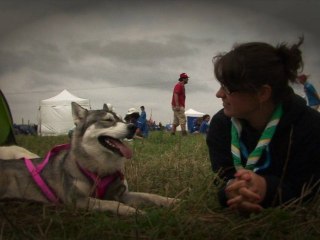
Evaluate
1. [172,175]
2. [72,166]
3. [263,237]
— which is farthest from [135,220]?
[172,175]

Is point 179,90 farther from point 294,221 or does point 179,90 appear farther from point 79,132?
point 294,221

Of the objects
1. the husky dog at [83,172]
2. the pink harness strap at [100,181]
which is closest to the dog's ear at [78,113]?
the husky dog at [83,172]

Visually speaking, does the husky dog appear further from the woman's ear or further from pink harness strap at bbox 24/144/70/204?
the woman's ear

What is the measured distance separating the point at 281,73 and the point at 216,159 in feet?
2.29

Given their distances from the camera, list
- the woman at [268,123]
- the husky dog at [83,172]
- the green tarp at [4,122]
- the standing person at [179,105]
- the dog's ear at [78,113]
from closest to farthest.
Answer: the green tarp at [4,122] < the woman at [268,123] < the husky dog at [83,172] < the dog's ear at [78,113] < the standing person at [179,105]

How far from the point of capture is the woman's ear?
2156mm

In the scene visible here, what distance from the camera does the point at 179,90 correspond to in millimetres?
12969

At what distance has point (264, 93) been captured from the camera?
2174 millimetres

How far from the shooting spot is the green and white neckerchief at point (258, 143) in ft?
7.11

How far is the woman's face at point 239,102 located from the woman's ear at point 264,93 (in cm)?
2

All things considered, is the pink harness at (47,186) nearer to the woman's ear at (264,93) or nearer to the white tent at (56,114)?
the woman's ear at (264,93)

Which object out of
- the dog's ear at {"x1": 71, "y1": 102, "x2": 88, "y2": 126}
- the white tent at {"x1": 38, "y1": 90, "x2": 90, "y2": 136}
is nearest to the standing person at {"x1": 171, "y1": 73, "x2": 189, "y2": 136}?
the dog's ear at {"x1": 71, "y1": 102, "x2": 88, "y2": 126}

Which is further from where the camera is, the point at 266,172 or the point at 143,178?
the point at 143,178

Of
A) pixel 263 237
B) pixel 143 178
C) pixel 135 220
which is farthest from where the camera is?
pixel 143 178
